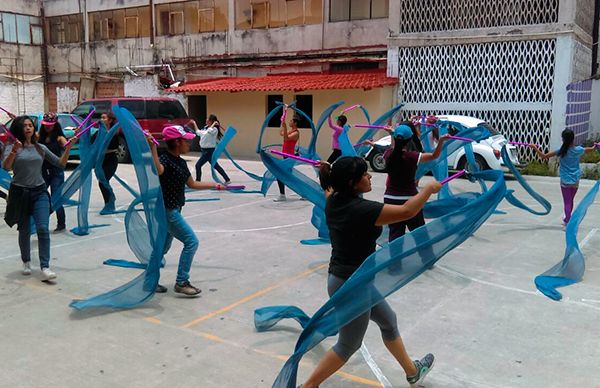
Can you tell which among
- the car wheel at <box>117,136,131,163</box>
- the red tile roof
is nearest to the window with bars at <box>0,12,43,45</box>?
the red tile roof

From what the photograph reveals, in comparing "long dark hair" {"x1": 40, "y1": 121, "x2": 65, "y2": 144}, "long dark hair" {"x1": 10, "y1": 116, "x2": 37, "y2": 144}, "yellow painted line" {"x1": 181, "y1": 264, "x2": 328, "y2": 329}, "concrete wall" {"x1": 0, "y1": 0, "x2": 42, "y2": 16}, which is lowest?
"yellow painted line" {"x1": 181, "y1": 264, "x2": 328, "y2": 329}

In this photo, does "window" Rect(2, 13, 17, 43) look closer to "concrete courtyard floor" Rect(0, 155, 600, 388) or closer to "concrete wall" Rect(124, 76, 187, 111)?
"concrete wall" Rect(124, 76, 187, 111)

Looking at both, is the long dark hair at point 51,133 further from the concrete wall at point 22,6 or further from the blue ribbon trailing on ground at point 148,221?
the concrete wall at point 22,6

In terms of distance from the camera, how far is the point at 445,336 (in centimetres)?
454

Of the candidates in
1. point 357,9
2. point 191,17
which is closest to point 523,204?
point 357,9

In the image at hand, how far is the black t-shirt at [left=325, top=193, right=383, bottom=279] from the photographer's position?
3.27m

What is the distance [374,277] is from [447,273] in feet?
10.8

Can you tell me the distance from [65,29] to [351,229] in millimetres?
29943

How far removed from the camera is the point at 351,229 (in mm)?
3307

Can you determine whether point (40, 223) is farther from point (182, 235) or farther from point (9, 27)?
point (9, 27)

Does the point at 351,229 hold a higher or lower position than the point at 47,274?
higher

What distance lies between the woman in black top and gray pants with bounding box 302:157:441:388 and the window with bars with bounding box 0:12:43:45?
98.8 ft

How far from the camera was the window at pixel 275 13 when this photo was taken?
21.4 meters

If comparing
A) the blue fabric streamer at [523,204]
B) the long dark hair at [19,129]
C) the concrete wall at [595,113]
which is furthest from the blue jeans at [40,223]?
the concrete wall at [595,113]
